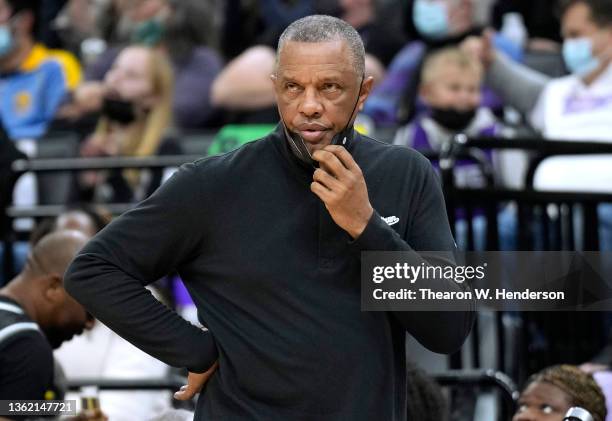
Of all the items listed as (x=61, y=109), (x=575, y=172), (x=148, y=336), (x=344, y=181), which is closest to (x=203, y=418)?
(x=148, y=336)

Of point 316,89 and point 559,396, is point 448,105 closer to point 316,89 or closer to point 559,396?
point 559,396

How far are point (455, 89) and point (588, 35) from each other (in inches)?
33.8

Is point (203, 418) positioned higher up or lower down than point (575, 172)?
lower down

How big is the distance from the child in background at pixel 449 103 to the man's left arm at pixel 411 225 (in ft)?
14.1

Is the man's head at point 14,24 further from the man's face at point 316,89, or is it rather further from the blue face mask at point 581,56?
the man's face at point 316,89

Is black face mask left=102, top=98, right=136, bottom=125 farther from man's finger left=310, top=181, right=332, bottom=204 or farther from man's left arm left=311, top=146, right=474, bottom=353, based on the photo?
man's finger left=310, top=181, right=332, bottom=204

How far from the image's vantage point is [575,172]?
6855mm

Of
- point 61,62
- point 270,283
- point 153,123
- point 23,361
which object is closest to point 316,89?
point 270,283

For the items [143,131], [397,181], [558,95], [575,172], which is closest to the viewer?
[397,181]

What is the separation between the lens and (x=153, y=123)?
342 inches

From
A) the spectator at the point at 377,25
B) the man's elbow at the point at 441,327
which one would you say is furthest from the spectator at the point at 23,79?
the man's elbow at the point at 441,327

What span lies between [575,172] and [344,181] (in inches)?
160

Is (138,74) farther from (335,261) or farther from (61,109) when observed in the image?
(335,261)

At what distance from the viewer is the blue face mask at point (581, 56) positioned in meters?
7.42
